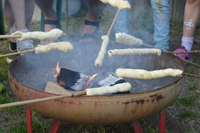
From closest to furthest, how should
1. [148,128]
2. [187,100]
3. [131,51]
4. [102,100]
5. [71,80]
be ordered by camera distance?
[102,100] < [71,80] < [131,51] < [148,128] < [187,100]

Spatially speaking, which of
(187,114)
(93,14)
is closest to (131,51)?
(187,114)

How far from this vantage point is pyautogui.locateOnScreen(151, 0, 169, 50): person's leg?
3.31 m

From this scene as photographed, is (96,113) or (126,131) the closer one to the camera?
(96,113)

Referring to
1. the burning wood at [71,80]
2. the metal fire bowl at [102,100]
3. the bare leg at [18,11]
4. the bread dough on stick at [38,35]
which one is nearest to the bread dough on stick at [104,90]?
the metal fire bowl at [102,100]

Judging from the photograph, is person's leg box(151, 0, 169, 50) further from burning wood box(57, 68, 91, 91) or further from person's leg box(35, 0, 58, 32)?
burning wood box(57, 68, 91, 91)

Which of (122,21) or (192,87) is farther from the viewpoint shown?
(122,21)

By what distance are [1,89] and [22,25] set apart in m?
0.90

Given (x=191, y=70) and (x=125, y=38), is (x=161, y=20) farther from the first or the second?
(x=125, y=38)

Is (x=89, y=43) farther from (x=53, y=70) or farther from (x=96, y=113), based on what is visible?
(x=96, y=113)

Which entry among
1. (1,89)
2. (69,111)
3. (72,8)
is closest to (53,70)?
(1,89)

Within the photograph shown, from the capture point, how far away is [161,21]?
3416mm

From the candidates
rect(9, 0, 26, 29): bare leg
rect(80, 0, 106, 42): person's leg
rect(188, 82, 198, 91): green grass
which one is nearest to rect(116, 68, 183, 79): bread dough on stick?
rect(188, 82, 198, 91): green grass

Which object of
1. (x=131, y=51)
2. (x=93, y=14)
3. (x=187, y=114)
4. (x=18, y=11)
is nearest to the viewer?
(x=131, y=51)

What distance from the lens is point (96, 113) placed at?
1.31m
